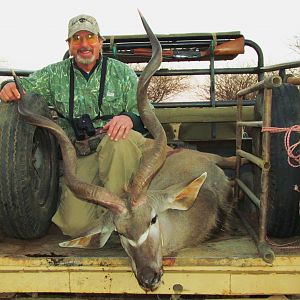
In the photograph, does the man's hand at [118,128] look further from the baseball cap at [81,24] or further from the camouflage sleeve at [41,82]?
the baseball cap at [81,24]

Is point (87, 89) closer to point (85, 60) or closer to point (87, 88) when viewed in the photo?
point (87, 88)

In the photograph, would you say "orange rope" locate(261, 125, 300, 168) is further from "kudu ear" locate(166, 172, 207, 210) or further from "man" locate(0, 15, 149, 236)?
"man" locate(0, 15, 149, 236)

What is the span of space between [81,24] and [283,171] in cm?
229

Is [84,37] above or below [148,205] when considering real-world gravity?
above

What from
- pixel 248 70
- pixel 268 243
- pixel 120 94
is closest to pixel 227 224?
pixel 268 243

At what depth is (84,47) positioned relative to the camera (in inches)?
177

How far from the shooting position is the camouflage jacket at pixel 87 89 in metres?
4.45

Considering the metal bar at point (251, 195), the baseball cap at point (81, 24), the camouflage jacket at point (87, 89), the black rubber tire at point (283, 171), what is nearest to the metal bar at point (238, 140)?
the metal bar at point (251, 195)

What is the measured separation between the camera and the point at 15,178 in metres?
3.35

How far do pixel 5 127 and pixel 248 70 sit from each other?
3437 mm

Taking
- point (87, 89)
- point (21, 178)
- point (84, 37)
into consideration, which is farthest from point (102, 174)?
point (84, 37)

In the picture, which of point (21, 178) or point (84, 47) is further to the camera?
point (84, 47)

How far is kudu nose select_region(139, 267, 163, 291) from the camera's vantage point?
3002mm

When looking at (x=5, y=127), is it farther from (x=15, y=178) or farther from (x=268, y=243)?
(x=268, y=243)
